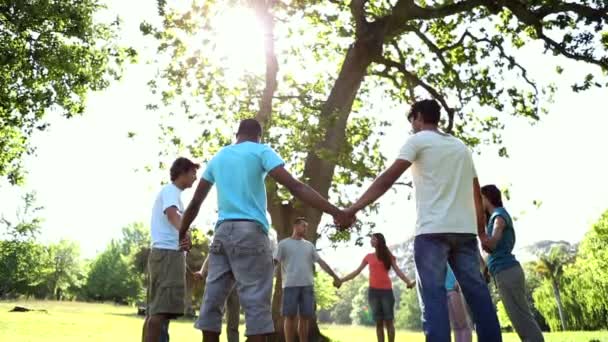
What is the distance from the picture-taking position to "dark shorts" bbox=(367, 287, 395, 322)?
11172mm

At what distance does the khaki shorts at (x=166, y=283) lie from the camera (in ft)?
20.7

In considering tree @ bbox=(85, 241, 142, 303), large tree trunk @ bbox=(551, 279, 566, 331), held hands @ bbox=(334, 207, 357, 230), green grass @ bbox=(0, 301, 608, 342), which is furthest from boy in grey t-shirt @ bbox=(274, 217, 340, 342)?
tree @ bbox=(85, 241, 142, 303)

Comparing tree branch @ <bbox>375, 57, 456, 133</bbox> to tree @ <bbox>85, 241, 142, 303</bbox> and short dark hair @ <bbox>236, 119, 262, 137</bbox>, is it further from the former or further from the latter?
tree @ <bbox>85, 241, 142, 303</bbox>

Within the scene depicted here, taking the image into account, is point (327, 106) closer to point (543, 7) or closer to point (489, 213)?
point (543, 7)

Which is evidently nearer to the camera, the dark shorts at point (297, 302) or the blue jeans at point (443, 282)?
the blue jeans at point (443, 282)

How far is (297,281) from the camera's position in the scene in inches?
396

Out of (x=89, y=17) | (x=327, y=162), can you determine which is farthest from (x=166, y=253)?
(x=89, y=17)

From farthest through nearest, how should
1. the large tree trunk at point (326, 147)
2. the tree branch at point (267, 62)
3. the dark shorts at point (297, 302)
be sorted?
the large tree trunk at point (326, 147) → the tree branch at point (267, 62) → the dark shorts at point (297, 302)

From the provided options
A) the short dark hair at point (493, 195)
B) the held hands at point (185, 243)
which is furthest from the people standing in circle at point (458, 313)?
the held hands at point (185, 243)

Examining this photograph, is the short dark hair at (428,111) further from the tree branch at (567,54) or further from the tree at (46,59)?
the tree at (46,59)

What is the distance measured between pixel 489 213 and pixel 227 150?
12.4 ft

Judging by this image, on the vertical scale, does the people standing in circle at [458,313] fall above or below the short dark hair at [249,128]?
below

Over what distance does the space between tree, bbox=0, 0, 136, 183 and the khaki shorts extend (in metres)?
16.2

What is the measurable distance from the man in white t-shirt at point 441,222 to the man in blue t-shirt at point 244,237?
864 mm
